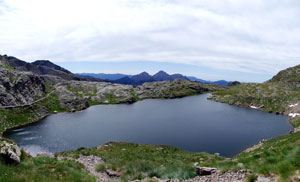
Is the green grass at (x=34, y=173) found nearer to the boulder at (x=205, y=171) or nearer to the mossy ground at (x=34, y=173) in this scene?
the mossy ground at (x=34, y=173)

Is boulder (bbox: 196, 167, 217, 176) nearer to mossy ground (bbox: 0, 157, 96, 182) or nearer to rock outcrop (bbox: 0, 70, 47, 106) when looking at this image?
mossy ground (bbox: 0, 157, 96, 182)

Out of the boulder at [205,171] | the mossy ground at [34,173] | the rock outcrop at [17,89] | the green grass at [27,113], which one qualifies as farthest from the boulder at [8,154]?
the rock outcrop at [17,89]

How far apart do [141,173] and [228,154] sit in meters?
55.3

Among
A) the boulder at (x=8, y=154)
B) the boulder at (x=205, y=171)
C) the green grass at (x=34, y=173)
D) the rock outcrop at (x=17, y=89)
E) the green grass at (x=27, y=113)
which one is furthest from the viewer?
the rock outcrop at (x=17, y=89)

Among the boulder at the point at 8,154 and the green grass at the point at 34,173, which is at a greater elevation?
the boulder at the point at 8,154

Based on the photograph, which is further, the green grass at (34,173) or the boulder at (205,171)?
the boulder at (205,171)

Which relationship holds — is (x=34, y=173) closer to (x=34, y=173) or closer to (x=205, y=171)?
(x=34, y=173)

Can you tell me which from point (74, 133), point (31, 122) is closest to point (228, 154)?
point (74, 133)

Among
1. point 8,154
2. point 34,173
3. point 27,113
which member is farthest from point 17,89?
point 34,173

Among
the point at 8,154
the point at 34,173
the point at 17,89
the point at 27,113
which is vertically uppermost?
the point at 8,154

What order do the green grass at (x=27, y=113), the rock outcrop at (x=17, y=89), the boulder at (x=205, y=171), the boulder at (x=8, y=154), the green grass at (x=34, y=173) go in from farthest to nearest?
1. the rock outcrop at (x=17, y=89)
2. the green grass at (x=27, y=113)
3. the boulder at (x=205, y=171)
4. the boulder at (x=8, y=154)
5. the green grass at (x=34, y=173)

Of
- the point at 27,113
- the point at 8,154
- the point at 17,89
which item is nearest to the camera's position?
the point at 8,154

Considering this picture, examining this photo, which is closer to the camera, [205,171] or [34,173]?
[34,173]

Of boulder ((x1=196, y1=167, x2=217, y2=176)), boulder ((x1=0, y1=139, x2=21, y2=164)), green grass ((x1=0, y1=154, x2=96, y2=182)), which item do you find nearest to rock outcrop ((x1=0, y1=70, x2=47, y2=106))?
boulder ((x1=0, y1=139, x2=21, y2=164))
